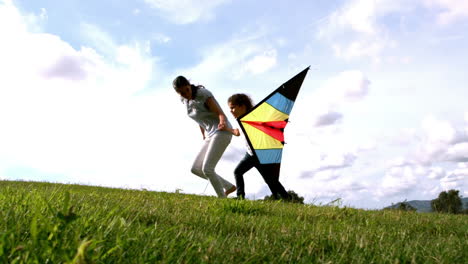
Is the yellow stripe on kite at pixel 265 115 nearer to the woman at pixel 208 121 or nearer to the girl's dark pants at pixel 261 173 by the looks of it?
the woman at pixel 208 121

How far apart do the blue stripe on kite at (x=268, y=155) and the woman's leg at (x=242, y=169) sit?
2.13 feet

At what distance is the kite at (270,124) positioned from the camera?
8523 millimetres

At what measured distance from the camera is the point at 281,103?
881 centimetres

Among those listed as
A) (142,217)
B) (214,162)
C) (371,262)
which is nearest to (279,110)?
(214,162)

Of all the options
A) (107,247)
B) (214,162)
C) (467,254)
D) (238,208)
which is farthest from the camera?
(214,162)

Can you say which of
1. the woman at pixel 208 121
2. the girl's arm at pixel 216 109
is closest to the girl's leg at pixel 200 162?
the woman at pixel 208 121

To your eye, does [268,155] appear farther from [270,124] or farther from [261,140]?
[270,124]

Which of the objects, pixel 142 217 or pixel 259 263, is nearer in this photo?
pixel 259 263

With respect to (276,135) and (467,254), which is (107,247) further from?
(276,135)

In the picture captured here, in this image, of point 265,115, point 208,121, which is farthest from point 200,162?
point 265,115

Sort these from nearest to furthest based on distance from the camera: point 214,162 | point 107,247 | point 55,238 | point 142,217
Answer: point 55,238 → point 107,247 → point 142,217 → point 214,162

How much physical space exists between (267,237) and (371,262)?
832 mm

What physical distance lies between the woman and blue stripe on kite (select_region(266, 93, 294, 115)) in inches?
51.4

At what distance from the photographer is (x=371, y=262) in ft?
7.23
